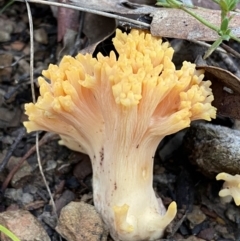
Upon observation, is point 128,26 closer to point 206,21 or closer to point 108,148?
point 206,21

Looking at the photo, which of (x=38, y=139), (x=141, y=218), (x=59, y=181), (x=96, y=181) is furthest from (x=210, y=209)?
(x=38, y=139)

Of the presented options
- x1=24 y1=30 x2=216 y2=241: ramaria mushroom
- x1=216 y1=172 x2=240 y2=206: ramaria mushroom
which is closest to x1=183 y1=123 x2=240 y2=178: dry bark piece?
x1=216 y1=172 x2=240 y2=206: ramaria mushroom

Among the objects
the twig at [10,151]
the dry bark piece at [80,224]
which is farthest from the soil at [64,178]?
the dry bark piece at [80,224]

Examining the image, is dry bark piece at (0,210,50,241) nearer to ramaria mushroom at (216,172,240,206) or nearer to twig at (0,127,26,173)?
twig at (0,127,26,173)

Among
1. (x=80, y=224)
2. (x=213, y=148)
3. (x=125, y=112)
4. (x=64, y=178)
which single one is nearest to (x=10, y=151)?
(x=64, y=178)

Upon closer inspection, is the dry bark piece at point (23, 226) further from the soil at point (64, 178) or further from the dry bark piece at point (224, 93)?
the dry bark piece at point (224, 93)

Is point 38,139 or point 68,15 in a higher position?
point 68,15

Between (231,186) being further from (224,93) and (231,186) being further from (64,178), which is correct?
(64,178)
